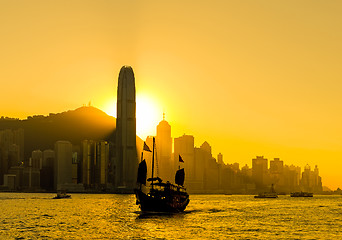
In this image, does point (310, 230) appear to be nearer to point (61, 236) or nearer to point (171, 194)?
point (171, 194)

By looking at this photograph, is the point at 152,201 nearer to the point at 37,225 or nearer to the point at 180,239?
the point at 37,225

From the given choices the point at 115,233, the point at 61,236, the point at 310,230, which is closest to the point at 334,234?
the point at 310,230

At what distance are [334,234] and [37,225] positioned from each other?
211ft

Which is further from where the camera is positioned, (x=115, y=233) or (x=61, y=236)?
(x=115, y=233)

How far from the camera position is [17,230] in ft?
353

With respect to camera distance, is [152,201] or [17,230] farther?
[152,201]

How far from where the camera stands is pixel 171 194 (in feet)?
480

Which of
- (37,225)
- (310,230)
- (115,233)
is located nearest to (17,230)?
(37,225)

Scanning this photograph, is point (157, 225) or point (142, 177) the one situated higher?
point (142, 177)

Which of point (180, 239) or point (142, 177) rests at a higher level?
point (142, 177)

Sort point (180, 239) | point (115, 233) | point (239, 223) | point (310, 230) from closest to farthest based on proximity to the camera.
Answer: point (180, 239) → point (115, 233) → point (310, 230) → point (239, 223)

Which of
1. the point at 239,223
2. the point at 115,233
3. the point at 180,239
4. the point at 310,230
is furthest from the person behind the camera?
the point at 239,223

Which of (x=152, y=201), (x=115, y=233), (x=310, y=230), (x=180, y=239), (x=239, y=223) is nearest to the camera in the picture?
(x=180, y=239)

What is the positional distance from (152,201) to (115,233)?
132 feet
